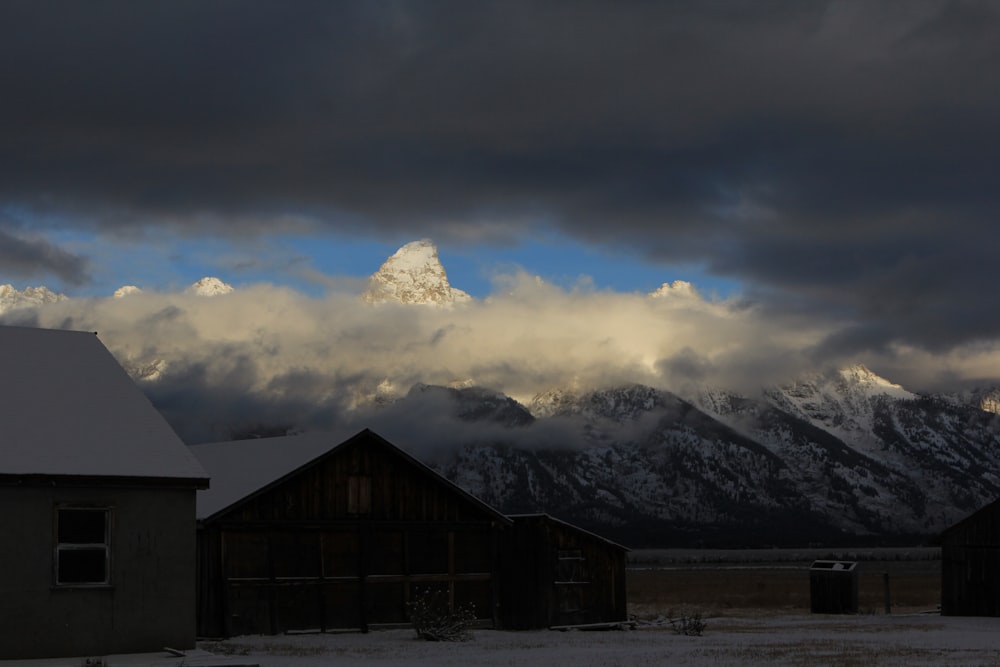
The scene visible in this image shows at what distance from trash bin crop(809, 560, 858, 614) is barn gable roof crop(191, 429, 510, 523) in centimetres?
1843

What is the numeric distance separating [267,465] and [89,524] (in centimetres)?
1320

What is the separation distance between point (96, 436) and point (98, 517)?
186cm

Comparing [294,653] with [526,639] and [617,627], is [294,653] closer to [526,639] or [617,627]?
[526,639]

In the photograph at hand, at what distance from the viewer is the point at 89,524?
30.2 m

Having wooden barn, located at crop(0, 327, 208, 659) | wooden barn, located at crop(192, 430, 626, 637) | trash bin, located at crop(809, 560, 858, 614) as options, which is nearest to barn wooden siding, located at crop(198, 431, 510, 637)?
wooden barn, located at crop(192, 430, 626, 637)

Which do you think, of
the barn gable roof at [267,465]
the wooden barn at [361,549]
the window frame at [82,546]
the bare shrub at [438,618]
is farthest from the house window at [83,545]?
the bare shrub at [438,618]

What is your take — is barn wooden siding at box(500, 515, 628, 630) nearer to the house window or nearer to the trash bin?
the trash bin

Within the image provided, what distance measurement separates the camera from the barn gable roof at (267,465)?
4059 cm

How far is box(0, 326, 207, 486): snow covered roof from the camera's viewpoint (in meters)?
29.9

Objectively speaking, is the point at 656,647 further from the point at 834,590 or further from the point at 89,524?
the point at 834,590

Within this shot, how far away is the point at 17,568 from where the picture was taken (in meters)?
29.0

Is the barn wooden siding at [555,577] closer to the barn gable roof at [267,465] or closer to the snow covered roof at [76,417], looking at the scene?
the barn gable roof at [267,465]

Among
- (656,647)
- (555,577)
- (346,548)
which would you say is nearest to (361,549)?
(346,548)

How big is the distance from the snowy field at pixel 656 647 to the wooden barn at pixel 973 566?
7.87 meters
